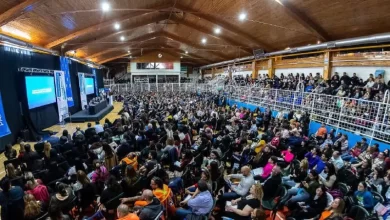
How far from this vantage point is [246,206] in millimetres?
3207

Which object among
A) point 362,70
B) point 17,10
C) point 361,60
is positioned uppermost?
point 17,10

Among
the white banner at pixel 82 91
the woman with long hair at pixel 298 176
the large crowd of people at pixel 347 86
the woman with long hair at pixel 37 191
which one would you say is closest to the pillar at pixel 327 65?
the large crowd of people at pixel 347 86

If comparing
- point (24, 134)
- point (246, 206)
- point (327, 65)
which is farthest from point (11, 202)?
point (327, 65)

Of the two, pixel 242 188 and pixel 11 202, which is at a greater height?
pixel 11 202

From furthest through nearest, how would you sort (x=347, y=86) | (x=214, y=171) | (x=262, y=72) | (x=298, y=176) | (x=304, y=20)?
1. (x=262, y=72)
2. (x=304, y=20)
3. (x=347, y=86)
4. (x=298, y=176)
5. (x=214, y=171)

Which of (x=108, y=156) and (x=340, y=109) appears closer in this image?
(x=108, y=156)

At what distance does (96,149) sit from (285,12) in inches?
332

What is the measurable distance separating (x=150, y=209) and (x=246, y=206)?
126cm

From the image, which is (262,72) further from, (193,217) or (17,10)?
(193,217)

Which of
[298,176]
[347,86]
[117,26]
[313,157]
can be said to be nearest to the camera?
[298,176]

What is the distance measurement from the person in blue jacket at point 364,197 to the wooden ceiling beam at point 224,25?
31.1 ft

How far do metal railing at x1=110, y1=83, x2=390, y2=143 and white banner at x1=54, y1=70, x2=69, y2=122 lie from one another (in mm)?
9548

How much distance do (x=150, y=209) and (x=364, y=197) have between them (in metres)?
2.97

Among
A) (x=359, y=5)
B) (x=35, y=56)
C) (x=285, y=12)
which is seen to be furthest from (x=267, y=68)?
(x=35, y=56)
